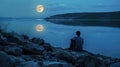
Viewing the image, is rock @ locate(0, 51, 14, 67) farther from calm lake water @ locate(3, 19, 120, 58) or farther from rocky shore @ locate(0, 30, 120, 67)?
calm lake water @ locate(3, 19, 120, 58)

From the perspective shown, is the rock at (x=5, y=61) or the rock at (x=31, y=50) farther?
the rock at (x=31, y=50)

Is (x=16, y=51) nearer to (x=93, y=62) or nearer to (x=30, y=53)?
(x=30, y=53)

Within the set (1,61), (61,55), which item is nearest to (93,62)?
(61,55)

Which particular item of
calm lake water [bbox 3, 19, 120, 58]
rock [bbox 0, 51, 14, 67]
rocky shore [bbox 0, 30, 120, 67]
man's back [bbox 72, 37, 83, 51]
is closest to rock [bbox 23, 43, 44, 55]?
rocky shore [bbox 0, 30, 120, 67]

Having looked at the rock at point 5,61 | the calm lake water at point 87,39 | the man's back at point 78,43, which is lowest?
the calm lake water at point 87,39

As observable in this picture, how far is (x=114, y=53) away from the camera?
2083cm

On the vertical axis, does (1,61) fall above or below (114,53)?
above

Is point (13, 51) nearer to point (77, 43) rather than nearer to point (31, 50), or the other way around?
point (31, 50)

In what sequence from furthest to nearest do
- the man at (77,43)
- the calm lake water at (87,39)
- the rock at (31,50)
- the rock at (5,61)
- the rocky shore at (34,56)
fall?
the calm lake water at (87,39) < the man at (77,43) < the rock at (31,50) < the rocky shore at (34,56) < the rock at (5,61)

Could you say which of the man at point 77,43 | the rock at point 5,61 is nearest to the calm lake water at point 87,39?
the man at point 77,43

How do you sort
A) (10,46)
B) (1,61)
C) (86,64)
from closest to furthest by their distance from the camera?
(1,61) → (86,64) → (10,46)

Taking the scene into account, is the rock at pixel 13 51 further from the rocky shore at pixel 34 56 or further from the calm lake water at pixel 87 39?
the calm lake water at pixel 87 39

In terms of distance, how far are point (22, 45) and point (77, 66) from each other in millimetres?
2214

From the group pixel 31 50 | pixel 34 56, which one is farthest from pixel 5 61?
pixel 31 50
